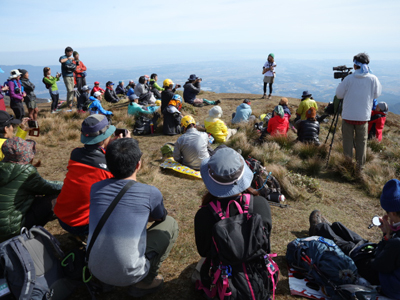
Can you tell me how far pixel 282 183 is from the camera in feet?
17.1

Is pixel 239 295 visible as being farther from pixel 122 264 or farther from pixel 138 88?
pixel 138 88

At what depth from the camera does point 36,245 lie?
244cm

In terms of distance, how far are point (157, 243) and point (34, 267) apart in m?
1.08

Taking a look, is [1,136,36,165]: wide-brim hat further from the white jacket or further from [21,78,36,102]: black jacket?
[21,78,36,102]: black jacket

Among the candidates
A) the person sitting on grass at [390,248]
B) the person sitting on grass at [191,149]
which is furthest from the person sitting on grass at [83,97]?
the person sitting on grass at [390,248]

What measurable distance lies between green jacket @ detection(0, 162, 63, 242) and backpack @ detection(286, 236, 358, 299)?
3194mm

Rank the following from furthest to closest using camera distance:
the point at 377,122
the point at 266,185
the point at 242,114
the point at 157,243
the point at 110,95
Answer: the point at 110,95
the point at 242,114
the point at 377,122
the point at 266,185
the point at 157,243

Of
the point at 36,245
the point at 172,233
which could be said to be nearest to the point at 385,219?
the point at 172,233

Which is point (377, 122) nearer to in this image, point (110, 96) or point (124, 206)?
point (124, 206)

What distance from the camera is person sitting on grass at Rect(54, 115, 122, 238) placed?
118 inches

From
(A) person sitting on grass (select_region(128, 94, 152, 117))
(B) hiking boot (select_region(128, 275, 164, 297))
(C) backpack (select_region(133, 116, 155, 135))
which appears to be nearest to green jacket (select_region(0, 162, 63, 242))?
(B) hiking boot (select_region(128, 275, 164, 297))

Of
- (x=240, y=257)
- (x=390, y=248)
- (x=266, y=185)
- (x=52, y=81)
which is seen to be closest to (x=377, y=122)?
(x=266, y=185)

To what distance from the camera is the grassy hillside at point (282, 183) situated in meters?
3.37

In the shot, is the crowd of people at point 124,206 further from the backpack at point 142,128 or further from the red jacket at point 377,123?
the red jacket at point 377,123
